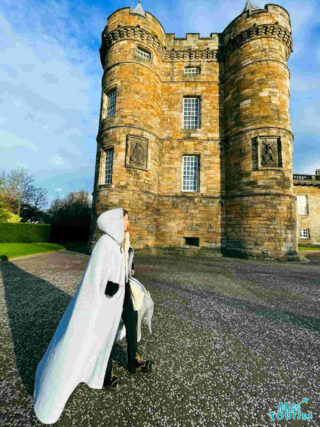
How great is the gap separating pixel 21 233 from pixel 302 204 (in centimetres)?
2903

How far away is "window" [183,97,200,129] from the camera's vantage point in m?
14.2

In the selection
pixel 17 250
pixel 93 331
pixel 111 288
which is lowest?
pixel 17 250

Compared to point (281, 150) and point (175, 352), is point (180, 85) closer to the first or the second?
point (281, 150)

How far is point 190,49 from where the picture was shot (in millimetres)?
14406

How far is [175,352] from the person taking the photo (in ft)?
8.40

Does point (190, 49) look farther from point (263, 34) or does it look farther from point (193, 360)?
point (193, 360)

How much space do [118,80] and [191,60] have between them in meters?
5.93

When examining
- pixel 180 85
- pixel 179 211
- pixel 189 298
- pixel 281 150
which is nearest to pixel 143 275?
pixel 189 298

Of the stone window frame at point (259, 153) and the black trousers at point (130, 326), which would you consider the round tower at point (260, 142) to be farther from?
the black trousers at point (130, 326)

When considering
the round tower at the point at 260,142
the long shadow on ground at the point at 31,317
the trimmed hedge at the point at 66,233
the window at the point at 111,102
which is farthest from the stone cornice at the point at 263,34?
the trimmed hedge at the point at 66,233

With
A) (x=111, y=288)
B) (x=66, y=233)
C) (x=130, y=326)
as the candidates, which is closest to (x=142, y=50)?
(x=111, y=288)

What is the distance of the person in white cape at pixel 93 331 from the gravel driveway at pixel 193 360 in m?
0.21

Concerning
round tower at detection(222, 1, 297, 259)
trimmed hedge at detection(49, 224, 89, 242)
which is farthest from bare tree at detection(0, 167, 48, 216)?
round tower at detection(222, 1, 297, 259)

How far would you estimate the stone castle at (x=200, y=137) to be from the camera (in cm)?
1155
